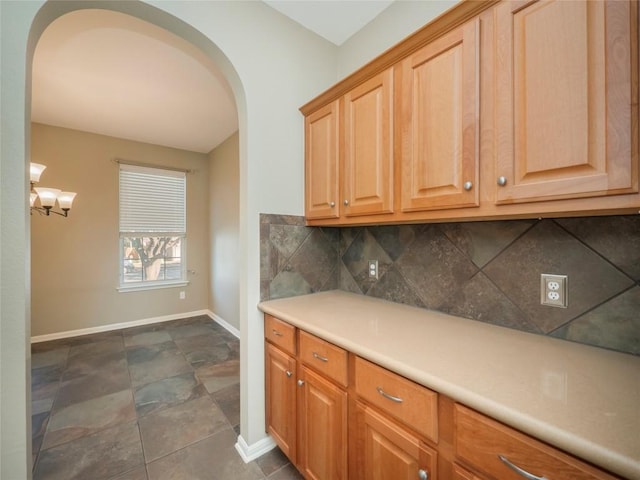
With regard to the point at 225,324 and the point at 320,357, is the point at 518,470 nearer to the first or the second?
the point at 320,357

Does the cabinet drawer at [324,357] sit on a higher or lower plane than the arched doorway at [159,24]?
lower

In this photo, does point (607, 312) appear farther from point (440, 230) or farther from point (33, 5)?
point (33, 5)

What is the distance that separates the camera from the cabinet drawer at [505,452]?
59 cm

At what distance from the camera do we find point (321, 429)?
1.24m

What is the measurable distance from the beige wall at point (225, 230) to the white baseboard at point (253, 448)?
2.09 meters

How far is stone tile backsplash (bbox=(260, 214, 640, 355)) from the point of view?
0.97m

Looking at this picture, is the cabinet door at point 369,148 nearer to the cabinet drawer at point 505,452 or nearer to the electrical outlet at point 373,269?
the electrical outlet at point 373,269

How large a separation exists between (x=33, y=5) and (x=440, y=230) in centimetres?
200

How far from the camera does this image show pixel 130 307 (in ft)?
13.2

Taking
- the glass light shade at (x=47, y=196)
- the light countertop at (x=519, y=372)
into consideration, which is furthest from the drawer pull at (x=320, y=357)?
the glass light shade at (x=47, y=196)

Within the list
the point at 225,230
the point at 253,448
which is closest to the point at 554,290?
the point at 253,448

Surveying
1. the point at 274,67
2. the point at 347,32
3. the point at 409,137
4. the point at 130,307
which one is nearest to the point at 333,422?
the point at 409,137

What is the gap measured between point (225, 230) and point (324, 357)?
3.24 metres

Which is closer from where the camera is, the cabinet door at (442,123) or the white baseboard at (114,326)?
the cabinet door at (442,123)
